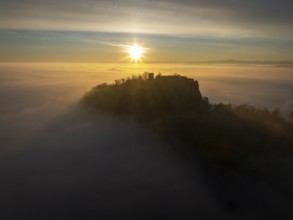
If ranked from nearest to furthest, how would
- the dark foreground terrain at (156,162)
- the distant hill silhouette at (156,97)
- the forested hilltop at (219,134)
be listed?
1. the dark foreground terrain at (156,162)
2. the forested hilltop at (219,134)
3. the distant hill silhouette at (156,97)

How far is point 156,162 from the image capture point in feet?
316

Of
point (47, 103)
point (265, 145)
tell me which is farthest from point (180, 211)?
point (47, 103)

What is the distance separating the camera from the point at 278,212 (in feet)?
247

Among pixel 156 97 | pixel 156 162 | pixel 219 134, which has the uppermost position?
pixel 156 97

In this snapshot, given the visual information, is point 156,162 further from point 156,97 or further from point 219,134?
point 219,134

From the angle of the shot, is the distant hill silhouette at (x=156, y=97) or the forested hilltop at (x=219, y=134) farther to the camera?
the distant hill silhouette at (x=156, y=97)

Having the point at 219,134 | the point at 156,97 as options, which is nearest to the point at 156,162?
the point at 156,97

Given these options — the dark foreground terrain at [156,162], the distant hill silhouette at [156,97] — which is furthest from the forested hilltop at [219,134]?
the dark foreground terrain at [156,162]

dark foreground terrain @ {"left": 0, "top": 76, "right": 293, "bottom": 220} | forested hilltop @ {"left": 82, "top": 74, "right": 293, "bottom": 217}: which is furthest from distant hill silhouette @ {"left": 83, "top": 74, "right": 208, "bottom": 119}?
dark foreground terrain @ {"left": 0, "top": 76, "right": 293, "bottom": 220}

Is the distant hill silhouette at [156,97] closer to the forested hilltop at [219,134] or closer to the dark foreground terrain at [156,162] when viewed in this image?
the forested hilltop at [219,134]

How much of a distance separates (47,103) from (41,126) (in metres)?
48.6

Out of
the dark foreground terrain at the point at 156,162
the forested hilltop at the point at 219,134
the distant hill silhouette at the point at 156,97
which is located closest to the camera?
the dark foreground terrain at the point at 156,162

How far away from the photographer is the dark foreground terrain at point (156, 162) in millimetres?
78438

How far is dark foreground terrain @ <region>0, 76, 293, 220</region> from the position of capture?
78.4m
